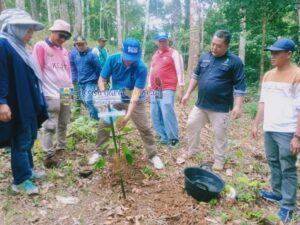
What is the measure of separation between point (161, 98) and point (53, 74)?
2058 mm

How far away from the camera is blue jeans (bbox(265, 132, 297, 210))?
3.69 meters

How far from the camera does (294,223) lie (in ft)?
12.2

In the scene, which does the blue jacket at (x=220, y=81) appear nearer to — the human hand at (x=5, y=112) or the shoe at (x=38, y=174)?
the shoe at (x=38, y=174)

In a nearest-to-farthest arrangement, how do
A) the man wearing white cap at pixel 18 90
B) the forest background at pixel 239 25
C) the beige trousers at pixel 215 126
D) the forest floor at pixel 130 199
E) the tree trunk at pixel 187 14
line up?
the man wearing white cap at pixel 18 90 < the forest floor at pixel 130 199 < the beige trousers at pixel 215 126 < the forest background at pixel 239 25 < the tree trunk at pixel 187 14

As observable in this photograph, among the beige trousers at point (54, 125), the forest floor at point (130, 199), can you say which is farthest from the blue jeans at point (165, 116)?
the beige trousers at point (54, 125)

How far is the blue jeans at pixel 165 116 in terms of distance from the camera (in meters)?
5.63

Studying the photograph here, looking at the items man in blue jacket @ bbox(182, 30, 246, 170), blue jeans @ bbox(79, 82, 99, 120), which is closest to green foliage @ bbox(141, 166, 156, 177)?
man in blue jacket @ bbox(182, 30, 246, 170)

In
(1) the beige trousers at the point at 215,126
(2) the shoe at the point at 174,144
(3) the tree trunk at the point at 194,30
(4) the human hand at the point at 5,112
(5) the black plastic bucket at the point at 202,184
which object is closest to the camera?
(4) the human hand at the point at 5,112

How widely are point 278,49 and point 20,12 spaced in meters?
2.97

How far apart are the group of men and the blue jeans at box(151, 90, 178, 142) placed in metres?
0.02

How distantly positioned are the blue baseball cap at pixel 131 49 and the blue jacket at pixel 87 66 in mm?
2639

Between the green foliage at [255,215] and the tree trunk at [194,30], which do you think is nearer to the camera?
the green foliage at [255,215]

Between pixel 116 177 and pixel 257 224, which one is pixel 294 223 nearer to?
pixel 257 224

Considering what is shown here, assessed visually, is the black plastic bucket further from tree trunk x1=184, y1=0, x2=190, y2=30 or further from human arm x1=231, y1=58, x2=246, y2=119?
tree trunk x1=184, y1=0, x2=190, y2=30
